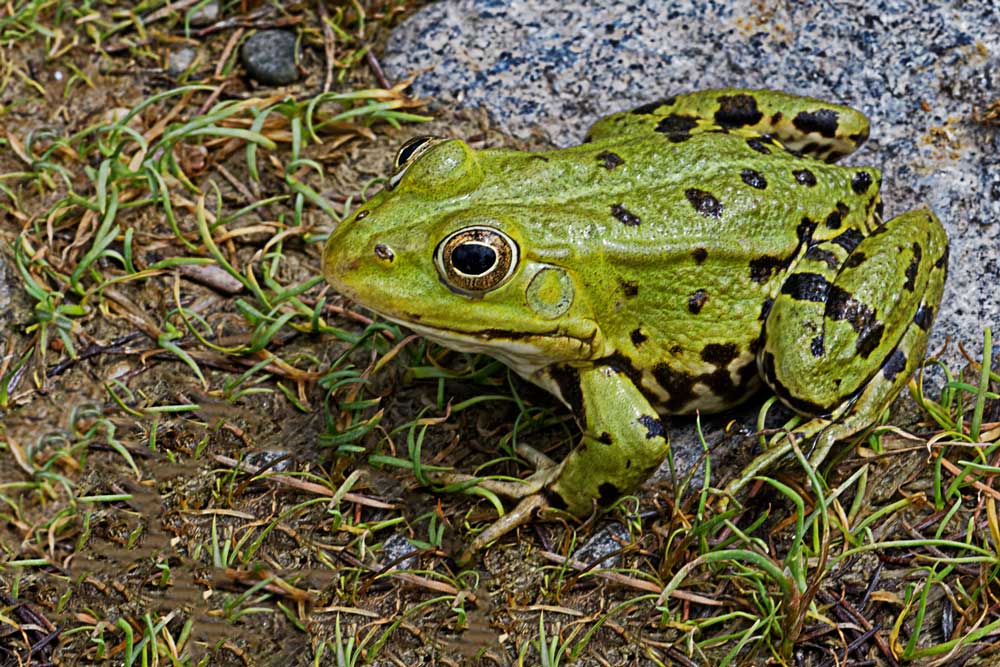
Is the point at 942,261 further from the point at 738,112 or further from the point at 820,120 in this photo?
the point at 738,112

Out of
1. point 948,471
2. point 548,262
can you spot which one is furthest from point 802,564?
point 548,262

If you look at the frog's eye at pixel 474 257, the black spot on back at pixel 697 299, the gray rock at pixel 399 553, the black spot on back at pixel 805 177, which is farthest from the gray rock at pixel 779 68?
the gray rock at pixel 399 553

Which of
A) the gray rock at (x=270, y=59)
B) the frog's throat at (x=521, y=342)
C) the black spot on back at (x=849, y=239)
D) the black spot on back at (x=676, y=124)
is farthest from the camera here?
the gray rock at (x=270, y=59)

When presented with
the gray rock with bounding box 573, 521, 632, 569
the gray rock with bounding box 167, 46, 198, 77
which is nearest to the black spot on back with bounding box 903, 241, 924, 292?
the gray rock with bounding box 573, 521, 632, 569

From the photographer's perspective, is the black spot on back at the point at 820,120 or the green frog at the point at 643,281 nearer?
the green frog at the point at 643,281

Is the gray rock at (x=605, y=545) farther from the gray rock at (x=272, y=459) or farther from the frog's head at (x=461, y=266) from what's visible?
the gray rock at (x=272, y=459)

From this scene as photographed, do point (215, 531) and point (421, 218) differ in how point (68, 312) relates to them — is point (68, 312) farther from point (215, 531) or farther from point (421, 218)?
point (421, 218)

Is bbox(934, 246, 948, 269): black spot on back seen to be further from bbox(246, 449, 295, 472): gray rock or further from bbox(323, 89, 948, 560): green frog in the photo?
bbox(246, 449, 295, 472): gray rock
